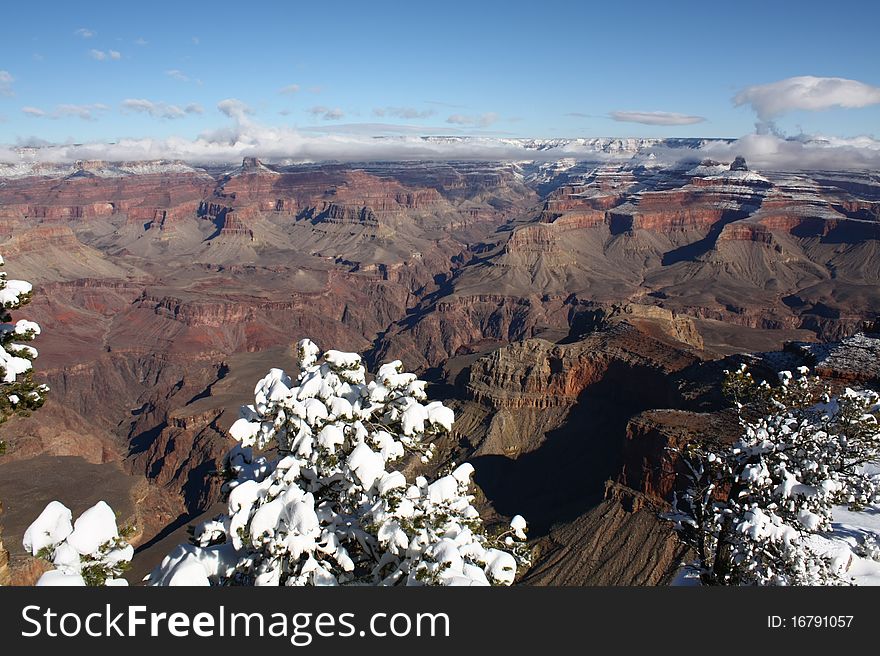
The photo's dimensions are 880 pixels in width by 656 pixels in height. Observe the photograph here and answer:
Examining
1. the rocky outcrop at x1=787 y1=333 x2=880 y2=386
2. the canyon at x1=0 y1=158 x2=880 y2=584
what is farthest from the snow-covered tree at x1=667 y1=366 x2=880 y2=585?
the rocky outcrop at x1=787 y1=333 x2=880 y2=386

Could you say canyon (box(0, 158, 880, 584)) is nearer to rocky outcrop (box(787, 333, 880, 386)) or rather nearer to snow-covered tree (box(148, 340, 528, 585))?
rocky outcrop (box(787, 333, 880, 386))

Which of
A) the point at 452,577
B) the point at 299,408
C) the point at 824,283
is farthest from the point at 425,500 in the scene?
the point at 824,283

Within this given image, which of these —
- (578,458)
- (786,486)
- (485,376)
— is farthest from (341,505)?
(485,376)

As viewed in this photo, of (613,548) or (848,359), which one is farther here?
(848,359)

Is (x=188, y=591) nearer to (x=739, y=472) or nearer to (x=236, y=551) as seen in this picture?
(x=236, y=551)

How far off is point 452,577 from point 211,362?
139 meters

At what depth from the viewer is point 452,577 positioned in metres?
8.80

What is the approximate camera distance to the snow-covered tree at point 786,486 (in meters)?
13.3

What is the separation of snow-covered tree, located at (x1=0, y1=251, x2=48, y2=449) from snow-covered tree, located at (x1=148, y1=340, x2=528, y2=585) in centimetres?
422

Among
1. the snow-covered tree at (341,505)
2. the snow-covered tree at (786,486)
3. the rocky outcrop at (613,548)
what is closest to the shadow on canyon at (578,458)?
the rocky outcrop at (613,548)

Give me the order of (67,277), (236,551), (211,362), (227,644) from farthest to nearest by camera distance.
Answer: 1. (67,277)
2. (211,362)
3. (236,551)
4. (227,644)

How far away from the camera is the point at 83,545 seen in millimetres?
9414

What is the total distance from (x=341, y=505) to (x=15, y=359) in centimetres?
708

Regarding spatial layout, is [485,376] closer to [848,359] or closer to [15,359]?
[848,359]
